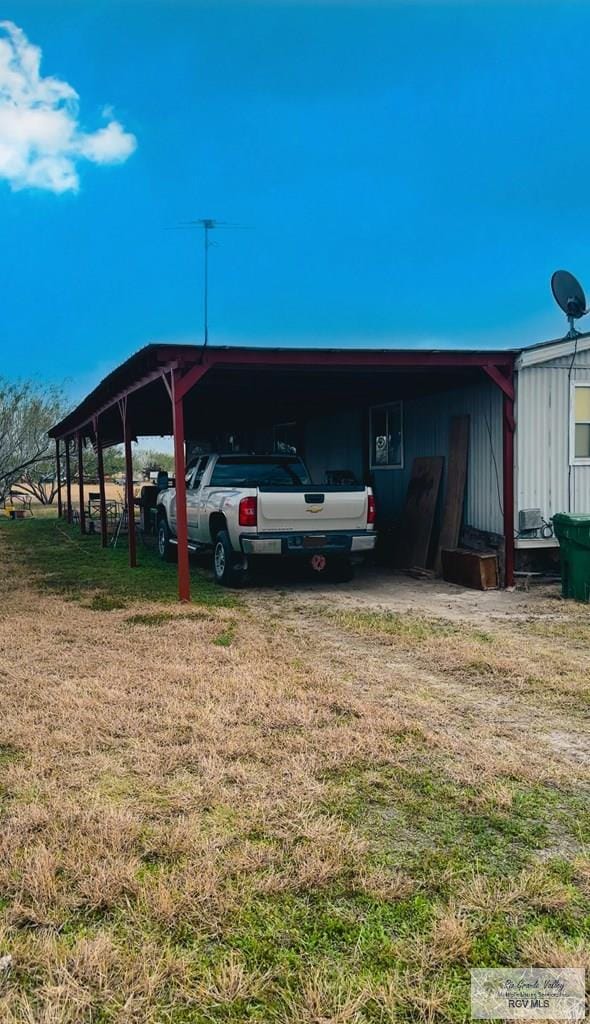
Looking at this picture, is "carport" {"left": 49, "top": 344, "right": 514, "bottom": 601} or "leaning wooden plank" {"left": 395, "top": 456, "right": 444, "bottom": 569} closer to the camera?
"carport" {"left": 49, "top": 344, "right": 514, "bottom": 601}

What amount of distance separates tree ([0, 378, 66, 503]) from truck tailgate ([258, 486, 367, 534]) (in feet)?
69.2

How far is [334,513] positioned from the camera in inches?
383

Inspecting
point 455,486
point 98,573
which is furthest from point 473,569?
point 98,573

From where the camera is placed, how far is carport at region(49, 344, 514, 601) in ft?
30.6

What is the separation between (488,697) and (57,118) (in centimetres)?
1732

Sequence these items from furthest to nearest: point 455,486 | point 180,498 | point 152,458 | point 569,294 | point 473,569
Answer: point 152,458 < point 455,486 < point 569,294 < point 473,569 < point 180,498

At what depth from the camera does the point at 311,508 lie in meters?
9.58

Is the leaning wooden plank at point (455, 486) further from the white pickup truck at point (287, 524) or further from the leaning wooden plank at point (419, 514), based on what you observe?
the white pickup truck at point (287, 524)

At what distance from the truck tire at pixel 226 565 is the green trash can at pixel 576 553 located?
4150mm

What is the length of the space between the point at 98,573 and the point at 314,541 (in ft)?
13.5

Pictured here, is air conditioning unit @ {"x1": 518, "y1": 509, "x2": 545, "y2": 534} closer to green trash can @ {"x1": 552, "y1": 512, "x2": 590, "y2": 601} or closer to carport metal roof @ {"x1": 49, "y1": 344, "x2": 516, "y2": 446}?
green trash can @ {"x1": 552, "y1": 512, "x2": 590, "y2": 601}

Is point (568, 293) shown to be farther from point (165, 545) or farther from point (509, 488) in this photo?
point (165, 545)

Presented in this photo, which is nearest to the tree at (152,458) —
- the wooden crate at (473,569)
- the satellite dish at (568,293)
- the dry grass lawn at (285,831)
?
the satellite dish at (568,293)

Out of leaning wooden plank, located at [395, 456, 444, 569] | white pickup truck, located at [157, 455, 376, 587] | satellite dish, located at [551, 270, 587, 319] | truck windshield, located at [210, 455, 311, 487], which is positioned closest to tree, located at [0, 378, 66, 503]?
truck windshield, located at [210, 455, 311, 487]
